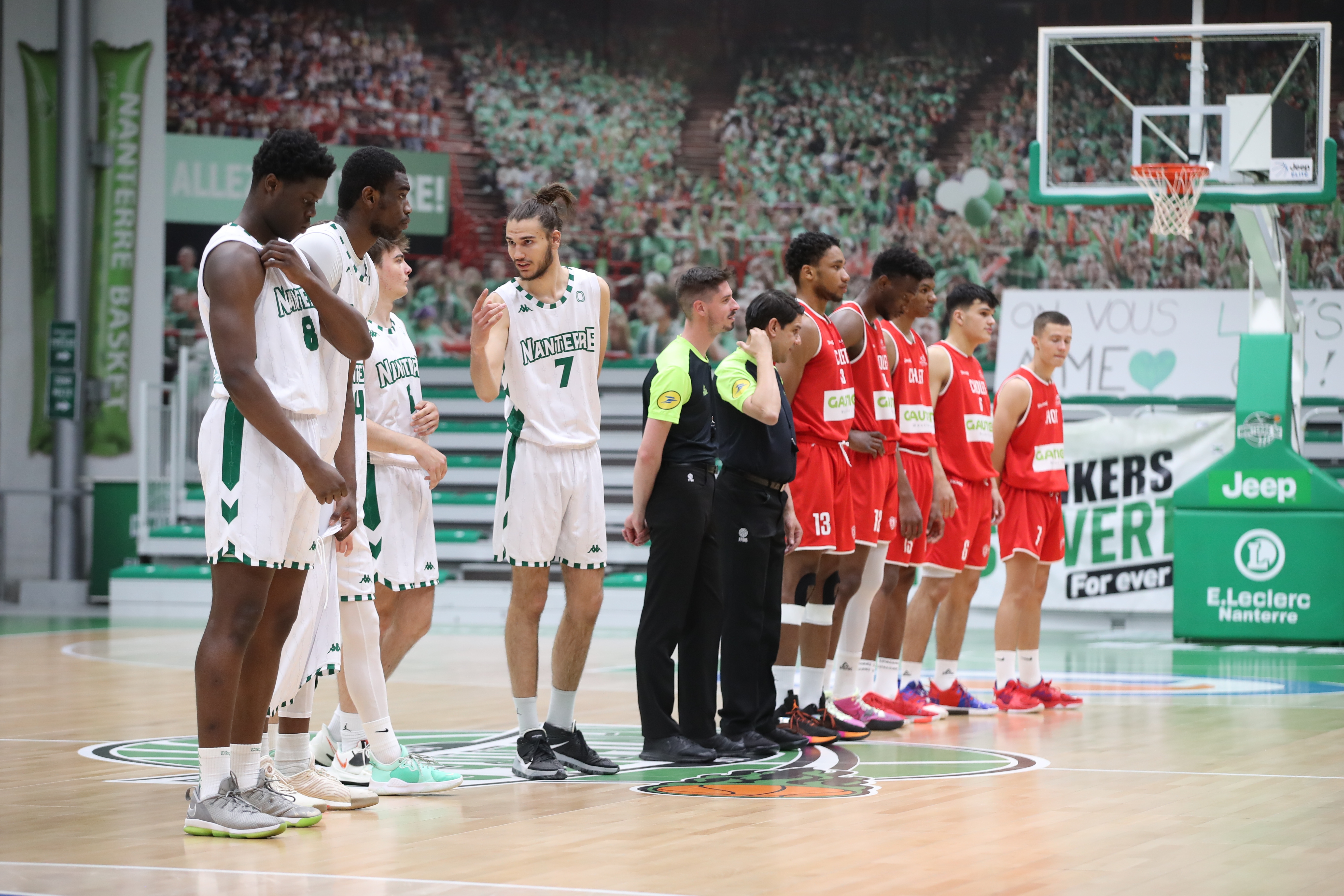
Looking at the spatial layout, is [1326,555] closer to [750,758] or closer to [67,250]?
[750,758]

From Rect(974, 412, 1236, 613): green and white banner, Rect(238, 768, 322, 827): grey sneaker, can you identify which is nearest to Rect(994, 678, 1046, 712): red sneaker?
Rect(238, 768, 322, 827): grey sneaker

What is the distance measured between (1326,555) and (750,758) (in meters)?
6.72

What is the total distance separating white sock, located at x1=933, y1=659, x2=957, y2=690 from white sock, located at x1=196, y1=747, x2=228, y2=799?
423cm

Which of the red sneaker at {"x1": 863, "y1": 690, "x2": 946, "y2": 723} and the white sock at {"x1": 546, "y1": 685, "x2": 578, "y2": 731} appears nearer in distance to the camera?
the white sock at {"x1": 546, "y1": 685, "x2": 578, "y2": 731}

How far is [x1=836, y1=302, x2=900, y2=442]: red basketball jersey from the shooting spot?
6957mm

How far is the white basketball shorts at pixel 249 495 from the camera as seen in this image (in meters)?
4.21

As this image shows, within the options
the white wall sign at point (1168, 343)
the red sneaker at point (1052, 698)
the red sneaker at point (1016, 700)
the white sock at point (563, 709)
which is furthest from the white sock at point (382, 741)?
the white wall sign at point (1168, 343)

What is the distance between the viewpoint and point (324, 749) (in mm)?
5574

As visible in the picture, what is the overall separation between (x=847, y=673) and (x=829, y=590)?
624 millimetres

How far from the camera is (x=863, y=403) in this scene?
22.9ft

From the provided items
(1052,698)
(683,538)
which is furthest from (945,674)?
(683,538)

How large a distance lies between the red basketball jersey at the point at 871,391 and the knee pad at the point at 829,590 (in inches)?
27.7

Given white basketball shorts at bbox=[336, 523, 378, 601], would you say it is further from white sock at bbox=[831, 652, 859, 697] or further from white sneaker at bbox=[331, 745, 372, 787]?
white sock at bbox=[831, 652, 859, 697]

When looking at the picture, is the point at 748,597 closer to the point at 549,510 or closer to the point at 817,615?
the point at 817,615
